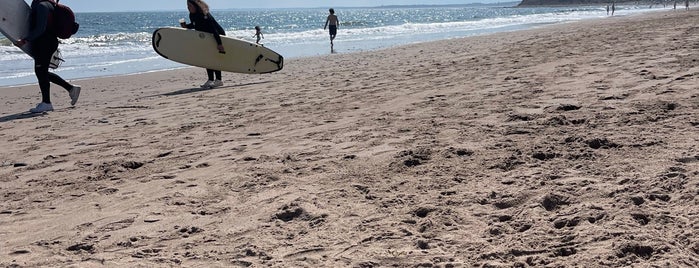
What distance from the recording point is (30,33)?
24.5 ft

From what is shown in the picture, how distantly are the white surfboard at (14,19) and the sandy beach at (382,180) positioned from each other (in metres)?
1.33

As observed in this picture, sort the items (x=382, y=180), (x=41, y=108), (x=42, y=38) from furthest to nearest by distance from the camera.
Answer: (x=41, y=108), (x=42, y=38), (x=382, y=180)

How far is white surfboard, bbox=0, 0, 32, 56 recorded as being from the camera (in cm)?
773

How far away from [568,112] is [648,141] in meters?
1.14

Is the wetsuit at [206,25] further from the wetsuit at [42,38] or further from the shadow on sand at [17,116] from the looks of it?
the shadow on sand at [17,116]

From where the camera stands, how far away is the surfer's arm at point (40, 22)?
7.36 meters

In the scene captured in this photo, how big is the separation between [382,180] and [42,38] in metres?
5.76

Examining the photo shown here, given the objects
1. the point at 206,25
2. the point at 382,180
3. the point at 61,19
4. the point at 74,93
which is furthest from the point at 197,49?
the point at 382,180

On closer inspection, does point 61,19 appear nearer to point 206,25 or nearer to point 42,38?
point 42,38

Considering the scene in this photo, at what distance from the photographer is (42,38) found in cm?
751

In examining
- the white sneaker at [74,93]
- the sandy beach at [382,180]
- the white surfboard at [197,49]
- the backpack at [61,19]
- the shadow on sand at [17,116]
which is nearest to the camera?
the sandy beach at [382,180]

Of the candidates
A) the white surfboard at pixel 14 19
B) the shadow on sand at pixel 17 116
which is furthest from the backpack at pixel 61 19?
the shadow on sand at pixel 17 116

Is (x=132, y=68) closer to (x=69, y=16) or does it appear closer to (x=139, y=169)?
(x=69, y=16)

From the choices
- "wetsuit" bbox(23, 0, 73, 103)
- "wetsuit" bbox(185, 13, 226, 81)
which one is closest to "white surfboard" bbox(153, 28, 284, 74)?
"wetsuit" bbox(185, 13, 226, 81)
